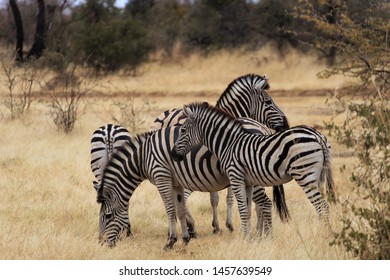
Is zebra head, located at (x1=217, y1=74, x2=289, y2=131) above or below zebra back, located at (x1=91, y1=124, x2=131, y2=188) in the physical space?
above

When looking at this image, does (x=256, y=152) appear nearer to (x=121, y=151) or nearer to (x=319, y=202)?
(x=319, y=202)

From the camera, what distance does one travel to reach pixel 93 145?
24.9 feet

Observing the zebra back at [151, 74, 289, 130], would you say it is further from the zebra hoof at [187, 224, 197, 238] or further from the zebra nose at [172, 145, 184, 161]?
the zebra nose at [172, 145, 184, 161]

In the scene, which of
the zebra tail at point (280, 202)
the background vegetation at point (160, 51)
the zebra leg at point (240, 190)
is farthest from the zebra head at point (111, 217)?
the background vegetation at point (160, 51)

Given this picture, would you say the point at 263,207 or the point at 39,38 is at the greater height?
the point at 39,38

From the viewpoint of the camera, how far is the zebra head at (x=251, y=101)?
750cm

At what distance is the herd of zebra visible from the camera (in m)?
6.01

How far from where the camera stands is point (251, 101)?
755cm

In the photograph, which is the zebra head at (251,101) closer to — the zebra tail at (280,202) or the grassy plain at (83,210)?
the grassy plain at (83,210)

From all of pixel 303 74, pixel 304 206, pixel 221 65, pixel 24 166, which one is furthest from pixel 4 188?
pixel 221 65

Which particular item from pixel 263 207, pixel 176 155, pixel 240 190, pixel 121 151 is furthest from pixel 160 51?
pixel 240 190

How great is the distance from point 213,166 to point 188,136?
364mm

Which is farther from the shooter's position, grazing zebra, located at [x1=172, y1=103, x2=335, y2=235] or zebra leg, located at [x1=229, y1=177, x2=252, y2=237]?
zebra leg, located at [x1=229, y1=177, x2=252, y2=237]

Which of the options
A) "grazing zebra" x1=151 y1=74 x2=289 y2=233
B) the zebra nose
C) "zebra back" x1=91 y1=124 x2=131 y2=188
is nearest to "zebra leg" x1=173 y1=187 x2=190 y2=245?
the zebra nose
